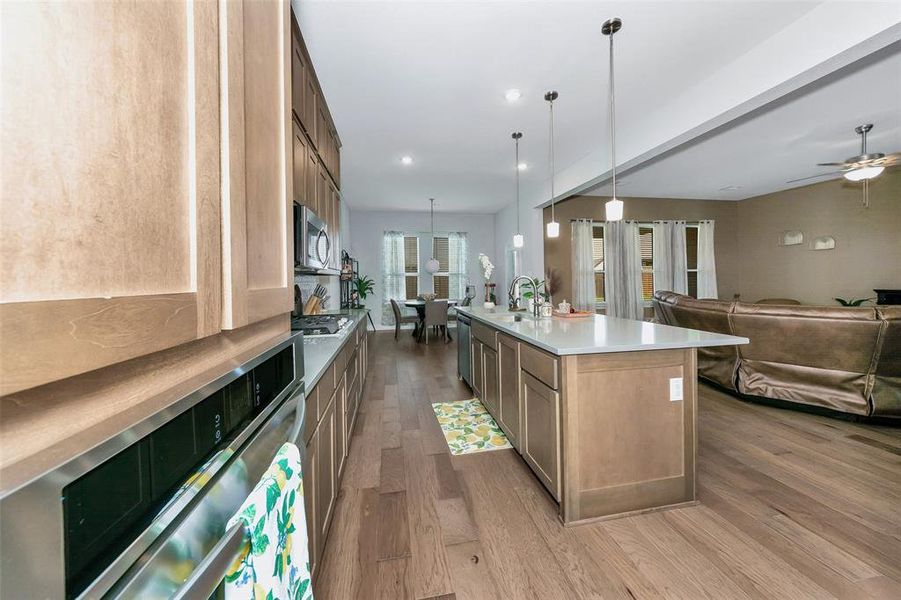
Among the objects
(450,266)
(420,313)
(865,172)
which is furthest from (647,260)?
(420,313)

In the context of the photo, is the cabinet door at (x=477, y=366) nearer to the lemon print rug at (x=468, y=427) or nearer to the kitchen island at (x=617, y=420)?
the lemon print rug at (x=468, y=427)

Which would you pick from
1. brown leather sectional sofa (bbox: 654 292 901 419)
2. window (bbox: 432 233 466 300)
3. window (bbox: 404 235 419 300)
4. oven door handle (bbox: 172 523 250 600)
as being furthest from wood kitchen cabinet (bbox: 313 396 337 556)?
window (bbox: 432 233 466 300)

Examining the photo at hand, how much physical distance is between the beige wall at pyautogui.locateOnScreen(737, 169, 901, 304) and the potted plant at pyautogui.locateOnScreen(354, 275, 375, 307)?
8093mm

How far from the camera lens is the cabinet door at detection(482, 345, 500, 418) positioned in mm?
2834

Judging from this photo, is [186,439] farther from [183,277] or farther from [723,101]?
[723,101]

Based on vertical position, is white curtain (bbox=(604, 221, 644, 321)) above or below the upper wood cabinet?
below

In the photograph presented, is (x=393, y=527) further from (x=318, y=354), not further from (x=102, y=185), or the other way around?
(x=102, y=185)

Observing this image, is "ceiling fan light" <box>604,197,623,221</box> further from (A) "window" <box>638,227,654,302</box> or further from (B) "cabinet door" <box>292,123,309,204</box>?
(A) "window" <box>638,227,654,302</box>

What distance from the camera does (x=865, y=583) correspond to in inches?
55.6

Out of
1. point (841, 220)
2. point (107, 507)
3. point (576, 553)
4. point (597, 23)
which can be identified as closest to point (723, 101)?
point (597, 23)

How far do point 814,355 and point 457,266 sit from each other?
665 cm

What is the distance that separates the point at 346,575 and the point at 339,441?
0.65 m

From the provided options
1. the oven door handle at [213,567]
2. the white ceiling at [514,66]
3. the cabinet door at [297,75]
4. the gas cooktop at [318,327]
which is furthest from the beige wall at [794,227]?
the oven door handle at [213,567]

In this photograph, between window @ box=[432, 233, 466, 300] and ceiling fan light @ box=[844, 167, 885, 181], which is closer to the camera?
ceiling fan light @ box=[844, 167, 885, 181]
